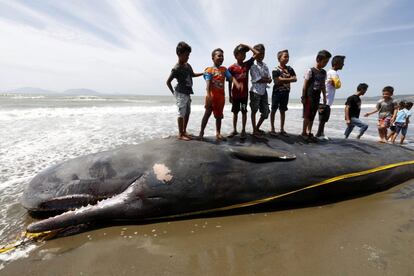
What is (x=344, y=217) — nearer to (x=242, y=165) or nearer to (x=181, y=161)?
(x=242, y=165)

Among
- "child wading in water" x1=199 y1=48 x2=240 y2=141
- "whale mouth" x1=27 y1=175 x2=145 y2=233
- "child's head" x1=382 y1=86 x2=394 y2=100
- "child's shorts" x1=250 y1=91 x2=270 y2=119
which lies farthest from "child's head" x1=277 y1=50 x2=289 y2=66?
"child's head" x1=382 y1=86 x2=394 y2=100

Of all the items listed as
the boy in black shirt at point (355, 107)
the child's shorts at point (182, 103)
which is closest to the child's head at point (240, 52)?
the child's shorts at point (182, 103)

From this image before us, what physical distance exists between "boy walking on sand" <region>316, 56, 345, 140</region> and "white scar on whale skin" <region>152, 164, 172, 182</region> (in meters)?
3.47

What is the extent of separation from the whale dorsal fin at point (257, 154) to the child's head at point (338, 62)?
280 cm

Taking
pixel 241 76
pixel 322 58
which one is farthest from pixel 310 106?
pixel 241 76

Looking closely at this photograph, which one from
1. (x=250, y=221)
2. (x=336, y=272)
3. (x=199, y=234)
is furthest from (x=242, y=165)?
(x=336, y=272)

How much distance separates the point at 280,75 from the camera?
564cm

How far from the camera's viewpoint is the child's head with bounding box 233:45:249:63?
17.3ft

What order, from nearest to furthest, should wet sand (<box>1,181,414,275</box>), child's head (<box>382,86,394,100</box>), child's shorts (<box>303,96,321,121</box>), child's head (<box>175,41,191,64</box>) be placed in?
wet sand (<box>1,181,414,275</box>) < child's head (<box>175,41,191,64</box>) < child's shorts (<box>303,96,321,121</box>) < child's head (<box>382,86,394,100</box>)

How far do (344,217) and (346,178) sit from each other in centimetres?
77

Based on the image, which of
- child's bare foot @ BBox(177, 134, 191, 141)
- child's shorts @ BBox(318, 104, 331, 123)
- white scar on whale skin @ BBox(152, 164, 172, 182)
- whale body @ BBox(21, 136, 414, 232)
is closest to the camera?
whale body @ BBox(21, 136, 414, 232)

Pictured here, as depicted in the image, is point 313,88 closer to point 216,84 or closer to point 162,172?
point 216,84

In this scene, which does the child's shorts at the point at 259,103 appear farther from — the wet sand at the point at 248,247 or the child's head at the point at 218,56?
the wet sand at the point at 248,247

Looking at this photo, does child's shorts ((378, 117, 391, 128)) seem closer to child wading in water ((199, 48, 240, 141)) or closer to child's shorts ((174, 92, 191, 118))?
child wading in water ((199, 48, 240, 141))
